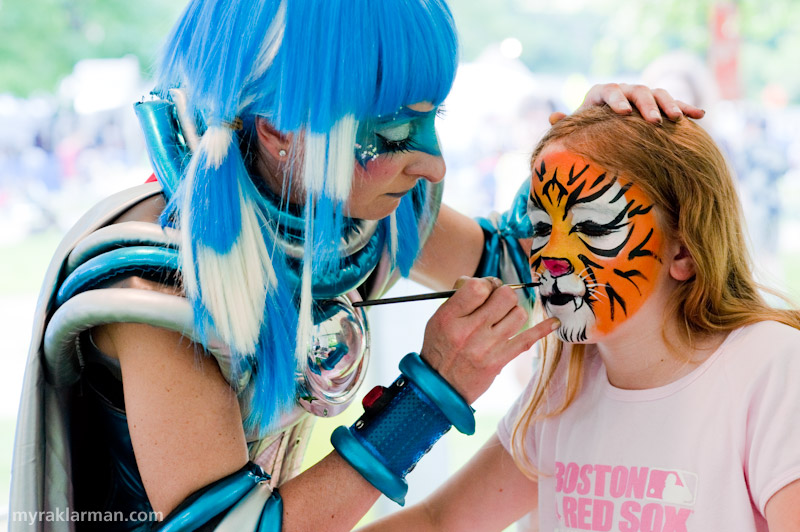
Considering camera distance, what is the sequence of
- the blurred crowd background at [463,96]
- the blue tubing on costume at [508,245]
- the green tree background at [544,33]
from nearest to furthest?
the blue tubing on costume at [508,245] → the blurred crowd background at [463,96] → the green tree background at [544,33]

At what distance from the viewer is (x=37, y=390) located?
100 centimetres

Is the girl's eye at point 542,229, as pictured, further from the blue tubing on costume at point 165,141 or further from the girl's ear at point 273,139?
the blue tubing on costume at point 165,141

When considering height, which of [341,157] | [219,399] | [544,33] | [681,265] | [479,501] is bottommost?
[479,501]

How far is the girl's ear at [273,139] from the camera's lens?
96cm

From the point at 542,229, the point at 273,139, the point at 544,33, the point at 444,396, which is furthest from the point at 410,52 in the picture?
the point at 544,33

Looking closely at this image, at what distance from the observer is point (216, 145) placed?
0.94 metres

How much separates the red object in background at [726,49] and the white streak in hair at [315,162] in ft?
16.5

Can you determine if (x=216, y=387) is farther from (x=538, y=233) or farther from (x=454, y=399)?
(x=538, y=233)

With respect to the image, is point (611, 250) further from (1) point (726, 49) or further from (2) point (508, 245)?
(1) point (726, 49)

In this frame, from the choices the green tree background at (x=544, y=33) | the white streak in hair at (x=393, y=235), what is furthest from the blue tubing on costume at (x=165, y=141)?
the green tree background at (x=544, y=33)

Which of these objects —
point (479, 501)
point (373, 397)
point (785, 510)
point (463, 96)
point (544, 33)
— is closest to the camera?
point (785, 510)

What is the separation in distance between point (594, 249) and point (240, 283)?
0.44 m

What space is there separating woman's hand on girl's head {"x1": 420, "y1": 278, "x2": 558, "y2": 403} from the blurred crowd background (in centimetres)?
254

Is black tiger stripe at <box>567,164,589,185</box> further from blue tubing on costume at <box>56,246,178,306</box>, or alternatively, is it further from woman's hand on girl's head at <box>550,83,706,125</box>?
blue tubing on costume at <box>56,246,178,306</box>
